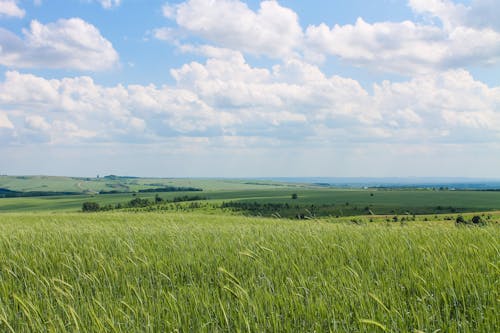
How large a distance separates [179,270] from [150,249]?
1122 millimetres

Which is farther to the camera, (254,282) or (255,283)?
(254,282)

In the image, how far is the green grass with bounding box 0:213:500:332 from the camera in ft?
14.0

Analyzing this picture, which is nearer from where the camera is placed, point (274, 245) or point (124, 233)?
point (274, 245)

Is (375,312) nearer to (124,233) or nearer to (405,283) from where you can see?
(405,283)

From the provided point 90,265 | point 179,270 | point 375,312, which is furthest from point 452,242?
point 90,265

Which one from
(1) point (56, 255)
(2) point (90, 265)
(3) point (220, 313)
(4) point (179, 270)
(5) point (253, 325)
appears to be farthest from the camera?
(1) point (56, 255)

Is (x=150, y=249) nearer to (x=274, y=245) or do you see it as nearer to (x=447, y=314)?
(x=274, y=245)

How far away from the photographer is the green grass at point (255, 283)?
14.0 feet

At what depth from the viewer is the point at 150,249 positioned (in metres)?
7.64

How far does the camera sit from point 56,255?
25.8ft

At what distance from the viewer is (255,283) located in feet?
19.1

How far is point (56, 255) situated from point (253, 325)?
5.25 m

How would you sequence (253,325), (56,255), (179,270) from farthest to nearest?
1. (56,255)
2. (179,270)
3. (253,325)

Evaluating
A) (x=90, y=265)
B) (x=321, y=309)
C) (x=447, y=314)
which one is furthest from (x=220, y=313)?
(x=90, y=265)
